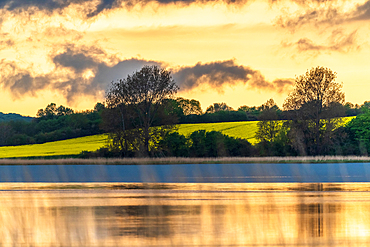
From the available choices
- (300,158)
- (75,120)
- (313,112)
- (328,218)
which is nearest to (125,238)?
(328,218)

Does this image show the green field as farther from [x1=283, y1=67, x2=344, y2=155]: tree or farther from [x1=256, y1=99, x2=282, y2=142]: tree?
[x1=283, y1=67, x2=344, y2=155]: tree

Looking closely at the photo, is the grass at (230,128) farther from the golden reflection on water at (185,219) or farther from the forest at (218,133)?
the golden reflection on water at (185,219)

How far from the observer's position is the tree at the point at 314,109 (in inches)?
1764

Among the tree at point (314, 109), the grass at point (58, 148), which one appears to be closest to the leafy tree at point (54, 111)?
the grass at point (58, 148)

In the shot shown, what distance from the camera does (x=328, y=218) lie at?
36.7 ft

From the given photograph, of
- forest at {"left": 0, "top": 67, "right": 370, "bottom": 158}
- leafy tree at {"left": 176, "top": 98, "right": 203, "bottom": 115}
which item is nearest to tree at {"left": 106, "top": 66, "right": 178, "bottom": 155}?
forest at {"left": 0, "top": 67, "right": 370, "bottom": 158}

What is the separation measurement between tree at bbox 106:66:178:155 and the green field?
556 cm

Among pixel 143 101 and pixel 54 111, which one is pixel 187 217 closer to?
pixel 143 101

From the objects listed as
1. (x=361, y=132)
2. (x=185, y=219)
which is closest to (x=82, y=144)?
(x=361, y=132)

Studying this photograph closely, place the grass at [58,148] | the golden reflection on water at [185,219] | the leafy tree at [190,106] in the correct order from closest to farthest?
the golden reflection on water at [185,219], the grass at [58,148], the leafy tree at [190,106]

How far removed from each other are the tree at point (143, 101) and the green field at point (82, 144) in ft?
18.2

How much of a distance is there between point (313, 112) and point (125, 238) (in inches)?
1551

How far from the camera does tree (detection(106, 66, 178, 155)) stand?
140 ft

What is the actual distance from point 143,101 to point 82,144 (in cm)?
2204
